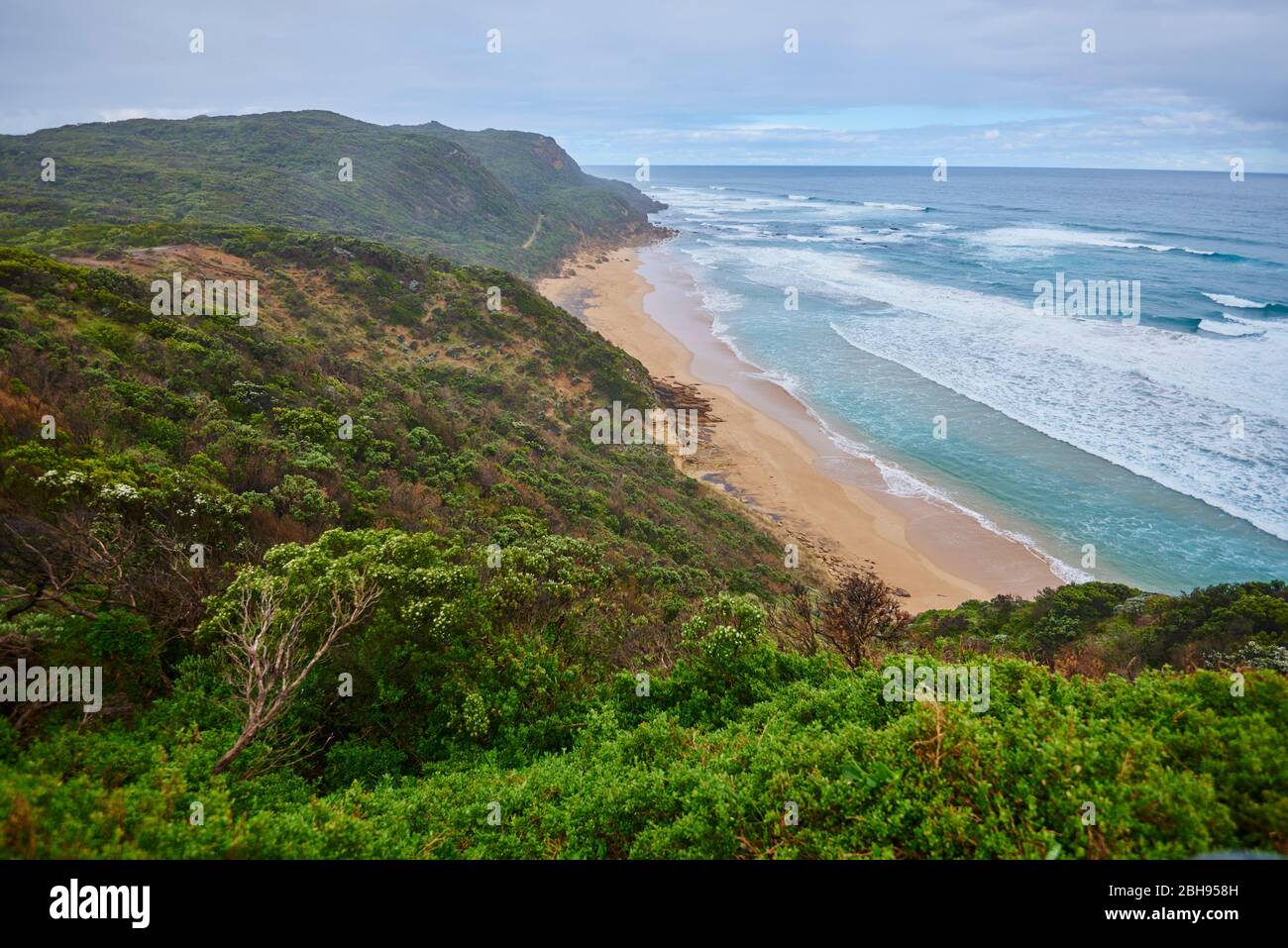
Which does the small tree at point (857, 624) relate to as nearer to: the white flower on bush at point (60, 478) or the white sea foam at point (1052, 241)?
the white flower on bush at point (60, 478)

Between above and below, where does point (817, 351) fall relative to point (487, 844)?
above

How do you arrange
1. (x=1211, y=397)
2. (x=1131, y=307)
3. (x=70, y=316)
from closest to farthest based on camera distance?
(x=70, y=316)
(x=1211, y=397)
(x=1131, y=307)

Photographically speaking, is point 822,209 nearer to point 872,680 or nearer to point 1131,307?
point 1131,307

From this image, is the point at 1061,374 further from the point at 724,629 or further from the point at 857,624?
the point at 724,629

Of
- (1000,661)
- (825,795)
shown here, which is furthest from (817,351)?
(825,795)
